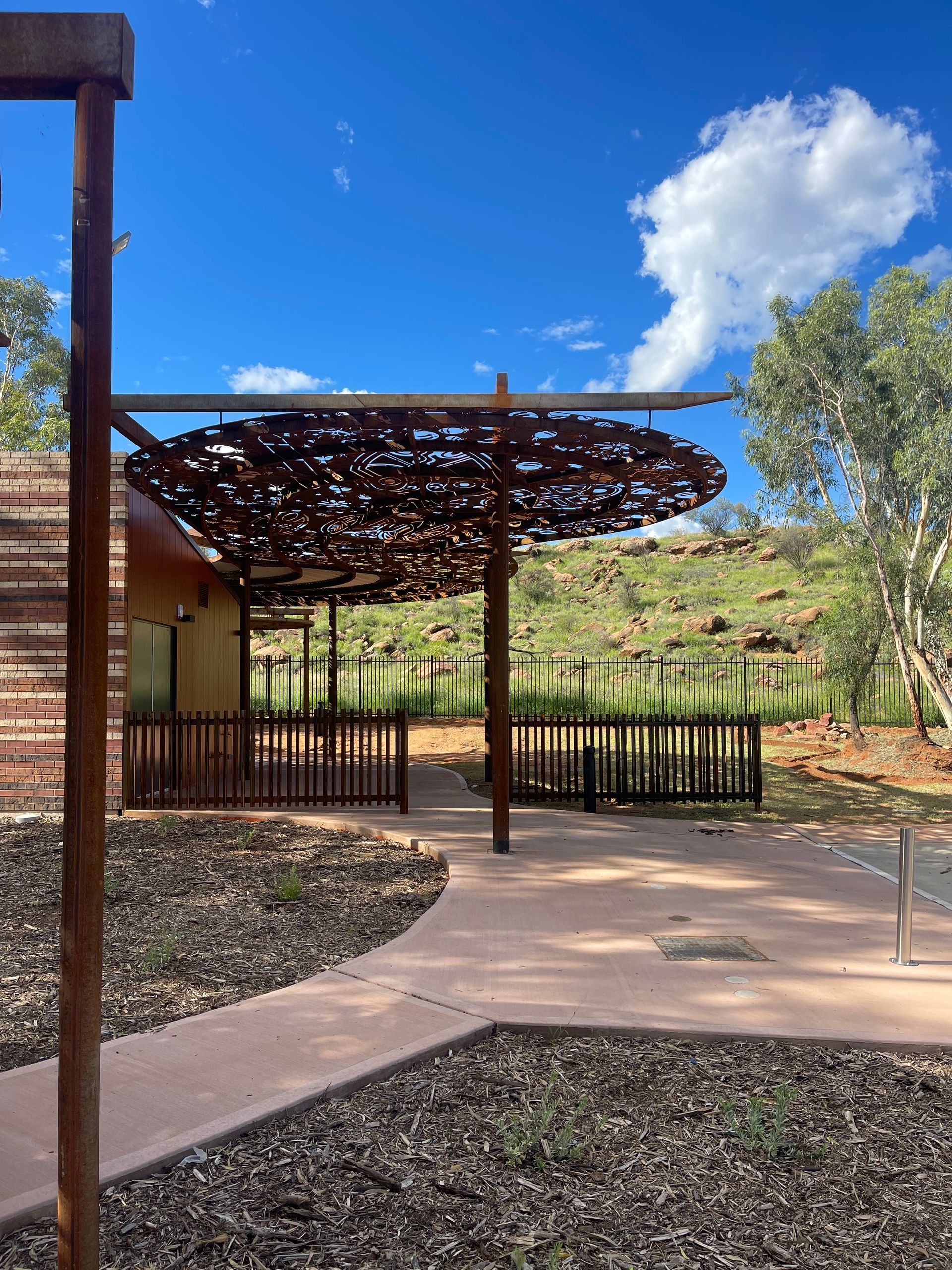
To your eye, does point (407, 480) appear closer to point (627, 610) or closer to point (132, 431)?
point (132, 431)

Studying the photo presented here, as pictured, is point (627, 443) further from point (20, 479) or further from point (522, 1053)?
point (20, 479)

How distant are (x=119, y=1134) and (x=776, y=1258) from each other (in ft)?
7.60

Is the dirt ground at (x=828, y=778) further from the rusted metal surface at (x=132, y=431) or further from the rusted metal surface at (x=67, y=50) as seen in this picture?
the rusted metal surface at (x=67, y=50)

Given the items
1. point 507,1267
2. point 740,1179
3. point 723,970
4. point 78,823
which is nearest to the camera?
point 78,823

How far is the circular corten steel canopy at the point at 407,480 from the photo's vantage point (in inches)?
319

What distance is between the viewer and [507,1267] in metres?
2.51

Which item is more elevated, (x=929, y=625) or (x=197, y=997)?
(x=929, y=625)

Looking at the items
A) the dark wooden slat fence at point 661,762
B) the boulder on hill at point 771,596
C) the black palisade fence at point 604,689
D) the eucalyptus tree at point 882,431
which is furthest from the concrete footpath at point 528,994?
the boulder on hill at point 771,596

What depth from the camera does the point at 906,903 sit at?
17.1 feet

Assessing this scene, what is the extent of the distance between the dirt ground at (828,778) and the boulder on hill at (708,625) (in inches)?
735

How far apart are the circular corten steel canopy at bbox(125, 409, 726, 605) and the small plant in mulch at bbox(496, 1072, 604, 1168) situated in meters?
5.88

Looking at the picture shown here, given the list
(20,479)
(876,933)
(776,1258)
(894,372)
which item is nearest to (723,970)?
(876,933)

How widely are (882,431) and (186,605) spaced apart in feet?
54.7

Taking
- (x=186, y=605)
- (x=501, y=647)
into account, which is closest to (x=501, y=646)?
(x=501, y=647)
